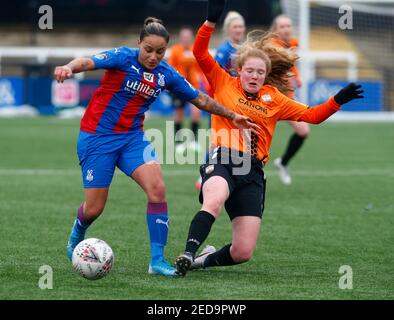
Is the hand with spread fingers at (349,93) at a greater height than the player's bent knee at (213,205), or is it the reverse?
the hand with spread fingers at (349,93)

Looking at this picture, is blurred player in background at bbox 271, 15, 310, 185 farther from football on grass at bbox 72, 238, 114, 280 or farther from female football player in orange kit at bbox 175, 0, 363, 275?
football on grass at bbox 72, 238, 114, 280

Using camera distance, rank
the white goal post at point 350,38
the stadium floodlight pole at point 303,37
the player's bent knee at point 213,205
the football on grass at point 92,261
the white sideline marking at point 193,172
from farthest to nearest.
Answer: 1. the white goal post at point 350,38
2. the stadium floodlight pole at point 303,37
3. the white sideline marking at point 193,172
4. the player's bent knee at point 213,205
5. the football on grass at point 92,261

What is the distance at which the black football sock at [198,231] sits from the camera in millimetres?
6996

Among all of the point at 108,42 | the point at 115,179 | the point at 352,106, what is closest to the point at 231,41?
the point at 115,179

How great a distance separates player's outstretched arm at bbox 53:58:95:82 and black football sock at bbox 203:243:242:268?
68.7 inches

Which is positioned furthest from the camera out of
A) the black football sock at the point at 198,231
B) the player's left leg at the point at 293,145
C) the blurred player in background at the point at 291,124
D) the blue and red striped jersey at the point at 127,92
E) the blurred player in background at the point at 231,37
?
the player's left leg at the point at 293,145

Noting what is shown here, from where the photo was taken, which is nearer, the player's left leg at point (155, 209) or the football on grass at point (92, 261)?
the football on grass at point (92, 261)

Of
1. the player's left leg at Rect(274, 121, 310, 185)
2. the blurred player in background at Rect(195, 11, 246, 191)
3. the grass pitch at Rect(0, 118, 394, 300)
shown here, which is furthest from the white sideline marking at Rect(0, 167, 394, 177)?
the blurred player in background at Rect(195, 11, 246, 191)

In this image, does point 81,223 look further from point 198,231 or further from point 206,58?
point 206,58

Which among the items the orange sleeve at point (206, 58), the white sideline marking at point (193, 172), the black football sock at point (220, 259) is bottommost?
the black football sock at point (220, 259)

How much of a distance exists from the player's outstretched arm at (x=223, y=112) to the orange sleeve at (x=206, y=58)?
0.34 metres

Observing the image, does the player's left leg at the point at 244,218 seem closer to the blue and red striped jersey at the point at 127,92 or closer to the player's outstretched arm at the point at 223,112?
the player's outstretched arm at the point at 223,112

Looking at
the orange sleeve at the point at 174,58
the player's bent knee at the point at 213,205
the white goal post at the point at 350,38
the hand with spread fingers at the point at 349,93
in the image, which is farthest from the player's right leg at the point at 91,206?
the white goal post at the point at 350,38

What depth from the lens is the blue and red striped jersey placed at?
7.42m
